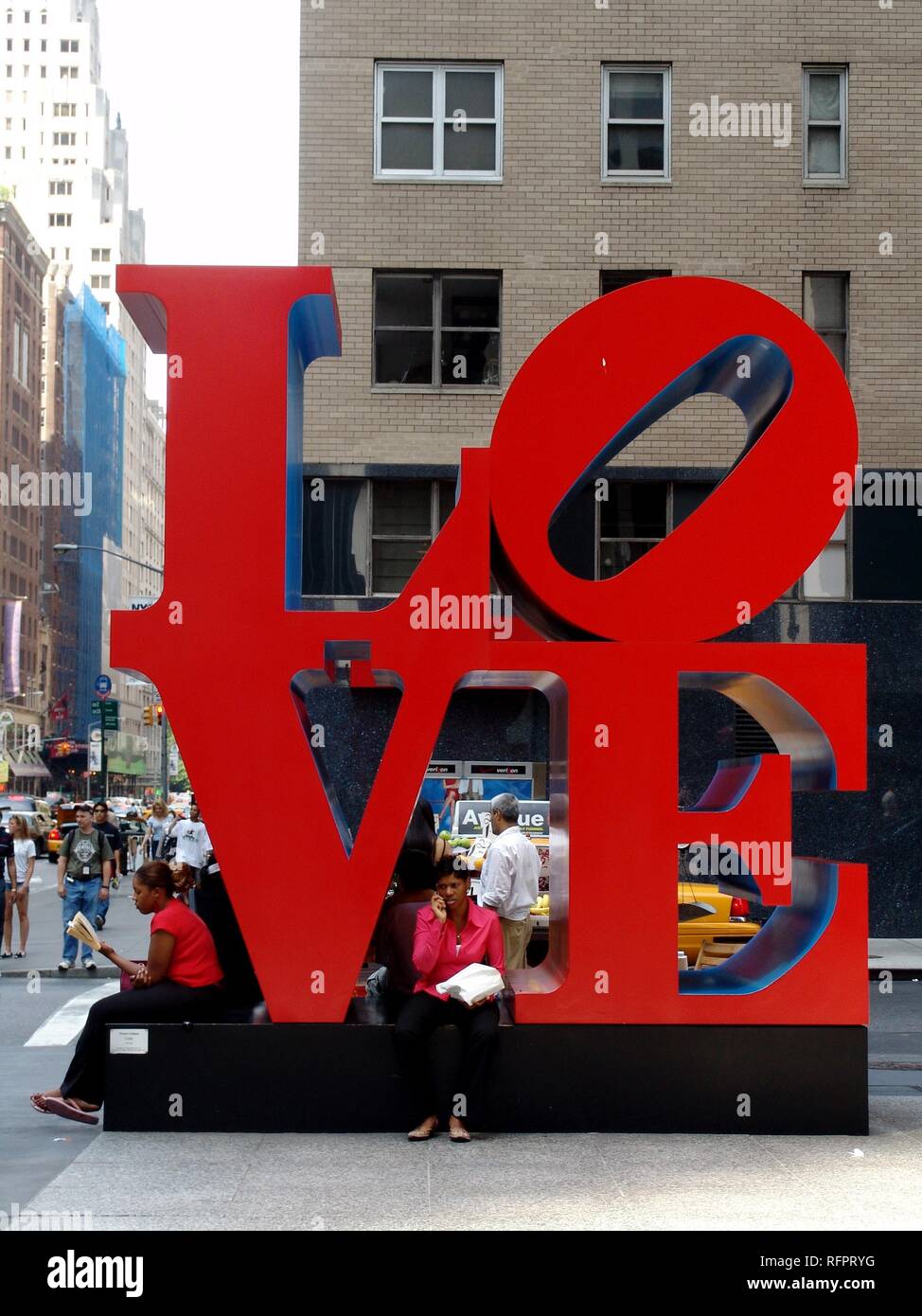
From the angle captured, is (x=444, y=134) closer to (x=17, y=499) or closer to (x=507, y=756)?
(x=507, y=756)

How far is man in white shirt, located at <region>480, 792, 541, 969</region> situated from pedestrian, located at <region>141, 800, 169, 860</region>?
57.9 feet

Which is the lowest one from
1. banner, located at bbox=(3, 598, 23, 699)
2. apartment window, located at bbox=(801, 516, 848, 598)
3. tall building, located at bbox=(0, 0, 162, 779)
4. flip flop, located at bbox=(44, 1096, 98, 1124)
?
flip flop, located at bbox=(44, 1096, 98, 1124)

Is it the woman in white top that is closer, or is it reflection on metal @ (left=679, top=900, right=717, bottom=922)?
reflection on metal @ (left=679, top=900, right=717, bottom=922)

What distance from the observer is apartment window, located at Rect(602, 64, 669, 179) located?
23125mm

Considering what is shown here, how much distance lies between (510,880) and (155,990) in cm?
381

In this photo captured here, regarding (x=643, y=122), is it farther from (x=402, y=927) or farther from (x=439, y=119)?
(x=402, y=927)

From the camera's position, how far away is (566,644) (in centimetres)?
922

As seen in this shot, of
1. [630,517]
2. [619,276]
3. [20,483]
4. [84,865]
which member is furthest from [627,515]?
[20,483]

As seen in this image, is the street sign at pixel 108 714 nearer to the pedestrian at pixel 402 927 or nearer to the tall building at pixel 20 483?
the pedestrian at pixel 402 927

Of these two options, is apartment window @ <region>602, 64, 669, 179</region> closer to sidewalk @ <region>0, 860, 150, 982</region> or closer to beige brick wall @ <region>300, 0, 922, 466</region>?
beige brick wall @ <region>300, 0, 922, 466</region>

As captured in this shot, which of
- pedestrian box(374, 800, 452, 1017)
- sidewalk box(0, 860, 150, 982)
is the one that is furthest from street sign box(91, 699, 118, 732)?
pedestrian box(374, 800, 452, 1017)

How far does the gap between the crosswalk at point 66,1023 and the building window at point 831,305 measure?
14.3 m

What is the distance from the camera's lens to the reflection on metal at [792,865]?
361 inches
